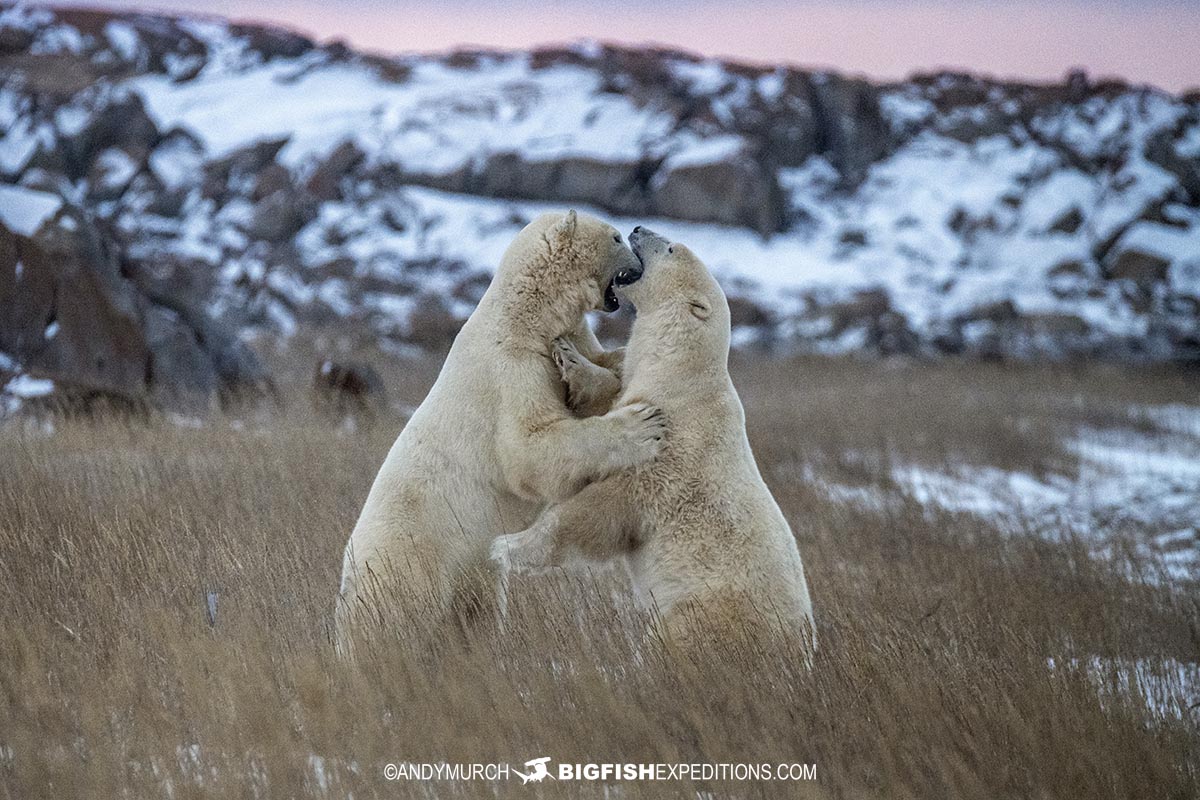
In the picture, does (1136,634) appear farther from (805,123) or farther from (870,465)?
(805,123)

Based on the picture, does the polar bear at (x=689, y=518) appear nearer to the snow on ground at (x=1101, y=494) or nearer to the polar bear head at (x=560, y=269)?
the polar bear head at (x=560, y=269)

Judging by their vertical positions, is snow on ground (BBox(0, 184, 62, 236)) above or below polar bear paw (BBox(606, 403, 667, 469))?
below

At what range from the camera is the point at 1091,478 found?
552 inches

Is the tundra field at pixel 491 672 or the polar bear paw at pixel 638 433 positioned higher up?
the polar bear paw at pixel 638 433

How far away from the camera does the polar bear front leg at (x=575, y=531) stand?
4410 mm

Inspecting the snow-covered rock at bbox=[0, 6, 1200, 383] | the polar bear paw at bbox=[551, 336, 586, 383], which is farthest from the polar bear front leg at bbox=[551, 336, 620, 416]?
the snow-covered rock at bbox=[0, 6, 1200, 383]

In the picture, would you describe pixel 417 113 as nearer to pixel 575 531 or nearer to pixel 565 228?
pixel 565 228

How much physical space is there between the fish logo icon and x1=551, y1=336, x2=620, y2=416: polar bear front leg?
1540 mm

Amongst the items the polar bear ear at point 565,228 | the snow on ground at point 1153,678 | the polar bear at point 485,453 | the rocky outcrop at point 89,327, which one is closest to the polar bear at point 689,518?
the polar bear at point 485,453

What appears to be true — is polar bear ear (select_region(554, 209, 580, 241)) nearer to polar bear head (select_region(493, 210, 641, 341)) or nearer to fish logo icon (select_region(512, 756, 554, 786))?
polar bear head (select_region(493, 210, 641, 341))

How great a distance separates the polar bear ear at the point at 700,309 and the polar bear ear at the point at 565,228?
61 centimetres

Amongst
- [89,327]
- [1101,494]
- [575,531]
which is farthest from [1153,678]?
[89,327]

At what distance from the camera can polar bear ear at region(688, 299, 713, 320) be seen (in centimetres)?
471

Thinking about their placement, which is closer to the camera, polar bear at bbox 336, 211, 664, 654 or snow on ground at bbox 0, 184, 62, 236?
polar bear at bbox 336, 211, 664, 654
